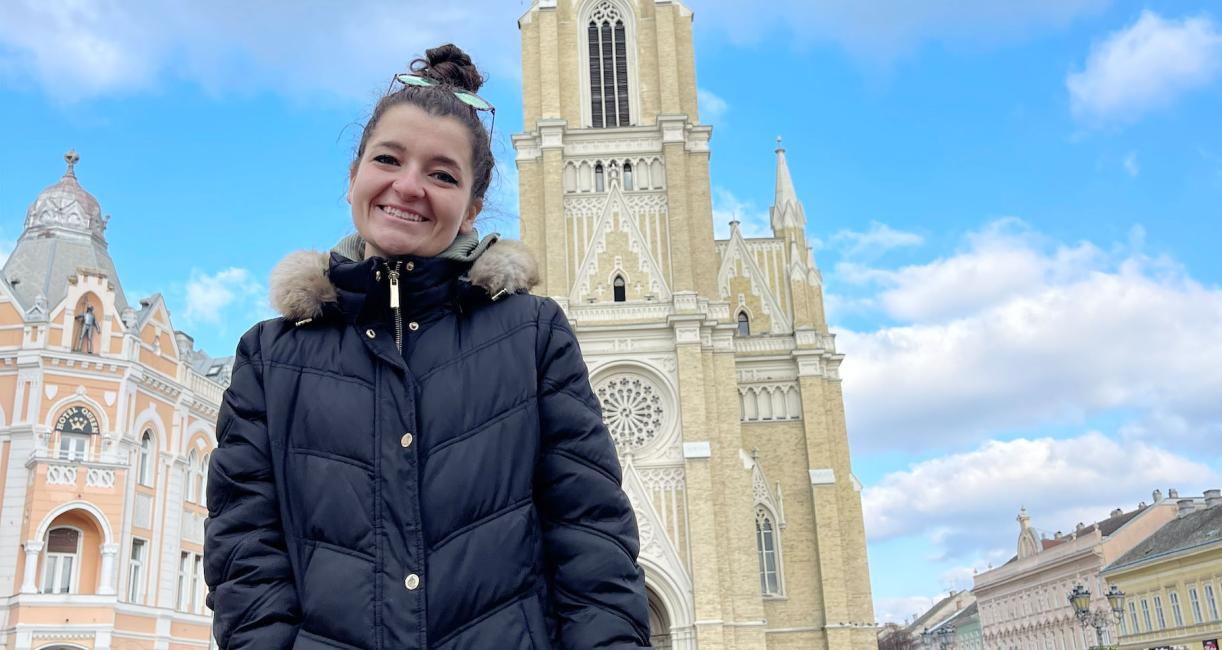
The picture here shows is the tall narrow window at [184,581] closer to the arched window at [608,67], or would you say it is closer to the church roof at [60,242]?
the church roof at [60,242]

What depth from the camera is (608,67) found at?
123ft

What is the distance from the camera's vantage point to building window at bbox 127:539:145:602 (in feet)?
72.0

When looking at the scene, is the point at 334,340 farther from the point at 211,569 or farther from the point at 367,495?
the point at 211,569

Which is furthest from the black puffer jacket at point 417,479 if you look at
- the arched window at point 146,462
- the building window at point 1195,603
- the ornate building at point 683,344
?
the building window at point 1195,603

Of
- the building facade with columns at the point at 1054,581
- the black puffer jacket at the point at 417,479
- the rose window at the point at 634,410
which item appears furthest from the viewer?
the building facade with columns at the point at 1054,581

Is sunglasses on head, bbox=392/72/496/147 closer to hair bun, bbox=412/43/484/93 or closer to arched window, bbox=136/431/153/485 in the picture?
hair bun, bbox=412/43/484/93

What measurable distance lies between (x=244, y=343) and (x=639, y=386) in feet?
97.2

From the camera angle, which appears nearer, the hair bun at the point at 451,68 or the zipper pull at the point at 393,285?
the zipper pull at the point at 393,285

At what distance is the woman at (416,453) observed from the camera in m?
2.43

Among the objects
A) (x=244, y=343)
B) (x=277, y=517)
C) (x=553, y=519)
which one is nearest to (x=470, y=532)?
(x=553, y=519)

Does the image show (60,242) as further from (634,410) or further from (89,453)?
(634,410)

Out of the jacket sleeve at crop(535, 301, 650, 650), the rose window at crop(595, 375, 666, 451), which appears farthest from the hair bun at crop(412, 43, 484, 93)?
the rose window at crop(595, 375, 666, 451)

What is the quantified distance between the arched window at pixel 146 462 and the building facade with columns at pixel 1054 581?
40772 millimetres

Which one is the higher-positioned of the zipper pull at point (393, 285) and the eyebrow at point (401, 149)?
the eyebrow at point (401, 149)
